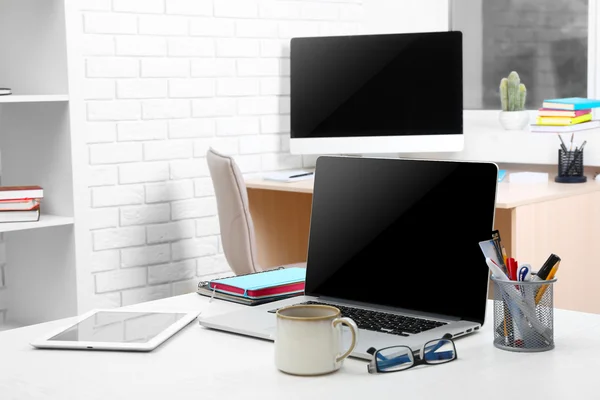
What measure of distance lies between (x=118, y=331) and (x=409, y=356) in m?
0.49

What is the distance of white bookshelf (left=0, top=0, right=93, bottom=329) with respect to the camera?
2980mm

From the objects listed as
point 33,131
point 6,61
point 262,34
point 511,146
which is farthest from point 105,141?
point 511,146

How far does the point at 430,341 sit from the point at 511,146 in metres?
2.45

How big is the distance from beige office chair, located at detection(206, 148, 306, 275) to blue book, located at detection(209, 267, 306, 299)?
118cm

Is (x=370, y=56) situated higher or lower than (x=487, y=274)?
higher

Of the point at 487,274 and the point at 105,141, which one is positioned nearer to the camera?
the point at 487,274

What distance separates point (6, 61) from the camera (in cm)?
312

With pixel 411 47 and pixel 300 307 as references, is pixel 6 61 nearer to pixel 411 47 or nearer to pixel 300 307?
pixel 411 47

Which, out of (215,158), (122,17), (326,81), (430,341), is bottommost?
(430,341)

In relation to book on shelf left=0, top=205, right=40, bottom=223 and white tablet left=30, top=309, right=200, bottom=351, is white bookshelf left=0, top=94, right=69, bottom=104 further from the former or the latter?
white tablet left=30, top=309, right=200, bottom=351

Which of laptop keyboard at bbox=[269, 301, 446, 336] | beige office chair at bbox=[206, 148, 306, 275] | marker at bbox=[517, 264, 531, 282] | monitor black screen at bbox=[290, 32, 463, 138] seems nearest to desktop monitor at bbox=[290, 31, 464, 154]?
monitor black screen at bbox=[290, 32, 463, 138]

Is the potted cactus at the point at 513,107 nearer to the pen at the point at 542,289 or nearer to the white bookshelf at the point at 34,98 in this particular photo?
the white bookshelf at the point at 34,98

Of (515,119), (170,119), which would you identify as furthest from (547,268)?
(515,119)

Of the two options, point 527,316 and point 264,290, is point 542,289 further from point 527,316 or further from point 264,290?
point 264,290
